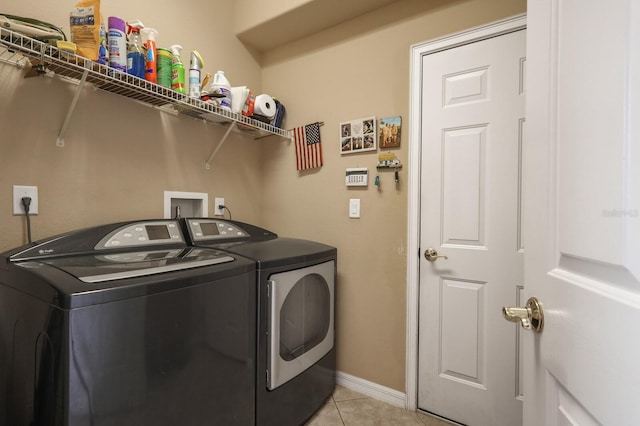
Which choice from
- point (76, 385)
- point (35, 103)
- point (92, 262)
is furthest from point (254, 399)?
point (35, 103)

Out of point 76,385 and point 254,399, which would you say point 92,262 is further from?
point 254,399

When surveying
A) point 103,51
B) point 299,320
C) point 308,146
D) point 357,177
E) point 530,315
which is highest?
point 103,51

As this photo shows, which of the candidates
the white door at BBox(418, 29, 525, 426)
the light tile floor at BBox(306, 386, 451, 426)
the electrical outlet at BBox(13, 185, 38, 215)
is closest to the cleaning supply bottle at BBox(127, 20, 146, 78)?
the electrical outlet at BBox(13, 185, 38, 215)

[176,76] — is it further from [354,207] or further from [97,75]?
[354,207]

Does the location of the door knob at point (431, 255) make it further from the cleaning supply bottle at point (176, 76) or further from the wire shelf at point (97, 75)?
the cleaning supply bottle at point (176, 76)

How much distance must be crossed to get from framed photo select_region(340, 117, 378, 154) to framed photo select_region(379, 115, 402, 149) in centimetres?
5

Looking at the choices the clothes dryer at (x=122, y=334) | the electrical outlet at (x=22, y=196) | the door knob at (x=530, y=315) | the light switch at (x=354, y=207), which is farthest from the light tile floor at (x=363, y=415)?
the electrical outlet at (x=22, y=196)

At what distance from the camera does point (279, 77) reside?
2324 millimetres

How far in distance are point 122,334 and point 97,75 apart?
1.05 metres

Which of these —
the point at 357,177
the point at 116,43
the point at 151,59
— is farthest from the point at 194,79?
the point at 357,177

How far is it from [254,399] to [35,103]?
160 cm

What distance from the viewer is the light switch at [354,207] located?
1.96 meters

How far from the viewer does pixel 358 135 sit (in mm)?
1945

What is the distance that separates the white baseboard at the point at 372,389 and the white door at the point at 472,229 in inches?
5.5
